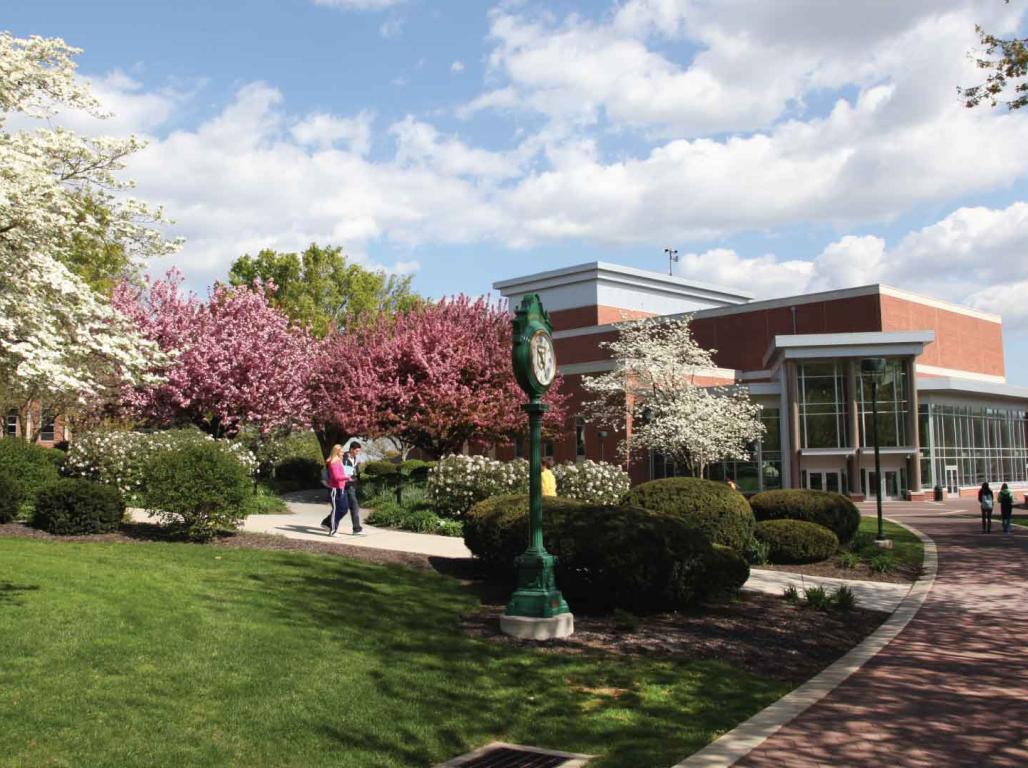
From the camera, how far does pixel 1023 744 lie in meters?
6.25

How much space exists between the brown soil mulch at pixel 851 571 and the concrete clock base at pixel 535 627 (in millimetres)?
7394

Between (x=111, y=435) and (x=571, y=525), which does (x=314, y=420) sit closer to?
(x=111, y=435)

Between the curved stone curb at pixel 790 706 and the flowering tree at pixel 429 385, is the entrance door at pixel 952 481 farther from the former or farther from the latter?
the curved stone curb at pixel 790 706

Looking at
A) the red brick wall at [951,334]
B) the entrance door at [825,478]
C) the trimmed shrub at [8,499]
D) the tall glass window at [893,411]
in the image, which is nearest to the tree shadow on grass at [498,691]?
the trimmed shrub at [8,499]

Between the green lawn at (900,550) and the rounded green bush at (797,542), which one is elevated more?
the rounded green bush at (797,542)

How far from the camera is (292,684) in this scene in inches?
283

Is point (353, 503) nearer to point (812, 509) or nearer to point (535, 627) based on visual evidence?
point (535, 627)

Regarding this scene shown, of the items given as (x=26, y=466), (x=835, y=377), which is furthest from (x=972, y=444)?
(x=26, y=466)

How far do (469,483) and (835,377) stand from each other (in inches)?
1183

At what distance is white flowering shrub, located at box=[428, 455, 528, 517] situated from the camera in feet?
65.1

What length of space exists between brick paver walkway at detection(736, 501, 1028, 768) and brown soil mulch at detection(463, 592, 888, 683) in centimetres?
55

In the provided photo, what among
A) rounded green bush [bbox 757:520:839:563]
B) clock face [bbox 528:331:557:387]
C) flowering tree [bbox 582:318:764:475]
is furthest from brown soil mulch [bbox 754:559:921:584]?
flowering tree [bbox 582:318:764:475]

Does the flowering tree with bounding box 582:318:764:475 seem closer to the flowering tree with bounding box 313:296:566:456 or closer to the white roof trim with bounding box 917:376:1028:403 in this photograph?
the white roof trim with bounding box 917:376:1028:403

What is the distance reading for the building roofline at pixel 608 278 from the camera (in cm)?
6388
